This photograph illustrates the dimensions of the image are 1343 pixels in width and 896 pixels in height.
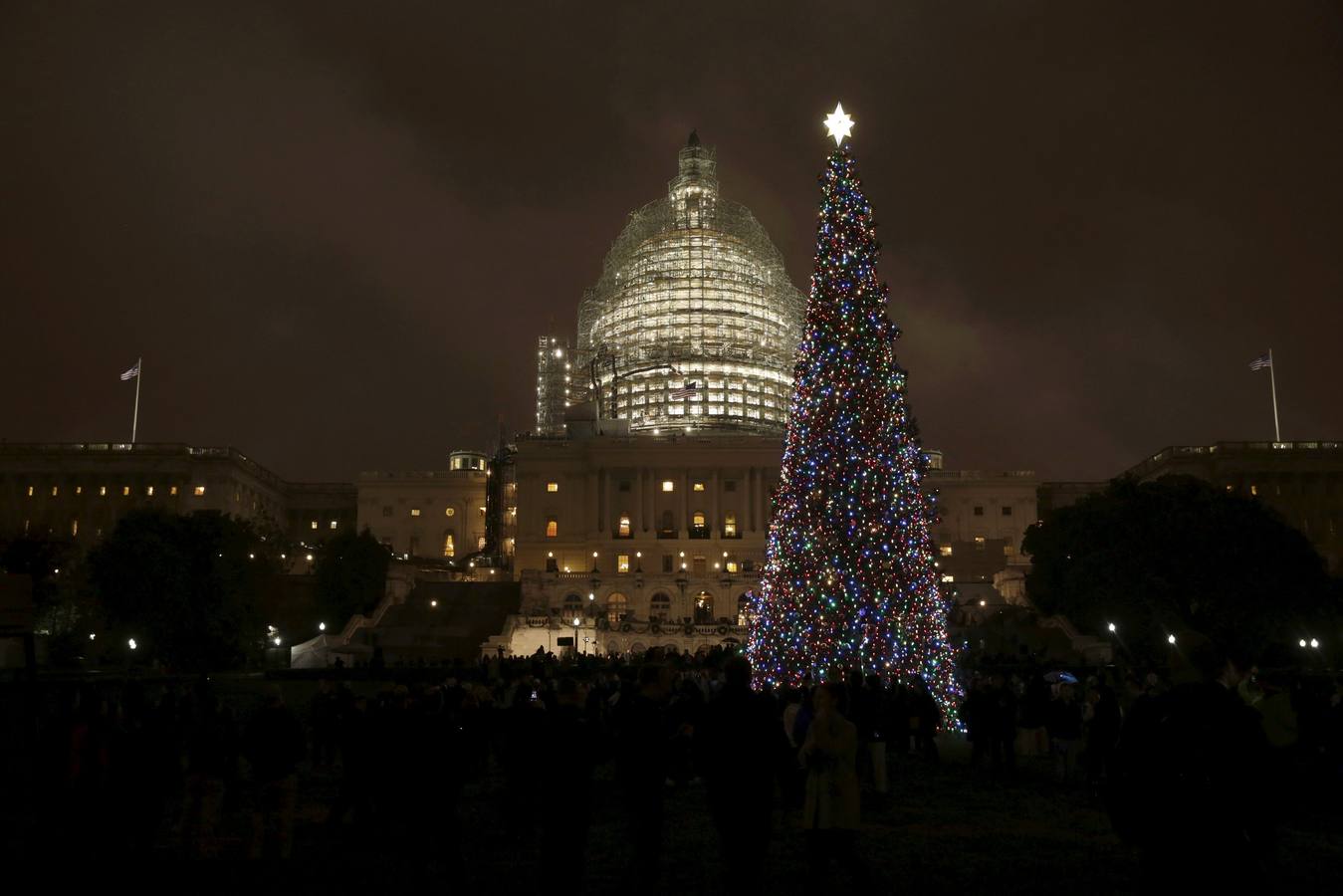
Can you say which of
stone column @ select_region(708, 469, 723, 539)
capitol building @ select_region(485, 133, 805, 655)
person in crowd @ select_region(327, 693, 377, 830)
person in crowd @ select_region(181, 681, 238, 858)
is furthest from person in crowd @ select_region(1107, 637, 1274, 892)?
stone column @ select_region(708, 469, 723, 539)

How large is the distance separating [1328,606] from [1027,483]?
60.6m

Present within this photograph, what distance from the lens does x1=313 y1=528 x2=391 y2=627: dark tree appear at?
7244cm

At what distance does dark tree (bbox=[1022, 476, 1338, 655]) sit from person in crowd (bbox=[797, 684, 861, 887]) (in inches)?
1976

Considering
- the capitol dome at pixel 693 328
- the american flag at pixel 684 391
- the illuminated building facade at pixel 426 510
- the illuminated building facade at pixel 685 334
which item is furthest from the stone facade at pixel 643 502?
the illuminated building facade at pixel 426 510

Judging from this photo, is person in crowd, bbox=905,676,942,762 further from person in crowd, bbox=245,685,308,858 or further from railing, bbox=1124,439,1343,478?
railing, bbox=1124,439,1343,478

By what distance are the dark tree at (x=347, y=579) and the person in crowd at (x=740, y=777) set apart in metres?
65.3

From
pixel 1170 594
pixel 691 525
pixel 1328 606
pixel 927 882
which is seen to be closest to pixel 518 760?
pixel 927 882

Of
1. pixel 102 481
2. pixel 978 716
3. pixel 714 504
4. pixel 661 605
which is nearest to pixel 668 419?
pixel 714 504

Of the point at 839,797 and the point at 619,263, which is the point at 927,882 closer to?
the point at 839,797

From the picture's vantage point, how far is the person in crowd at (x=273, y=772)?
41.9 ft

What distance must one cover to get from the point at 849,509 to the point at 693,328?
9290 centimetres

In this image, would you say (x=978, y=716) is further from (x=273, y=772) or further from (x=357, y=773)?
(x=273, y=772)

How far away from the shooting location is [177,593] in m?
57.5

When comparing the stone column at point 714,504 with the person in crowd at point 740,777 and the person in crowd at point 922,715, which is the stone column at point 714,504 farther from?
the person in crowd at point 740,777
